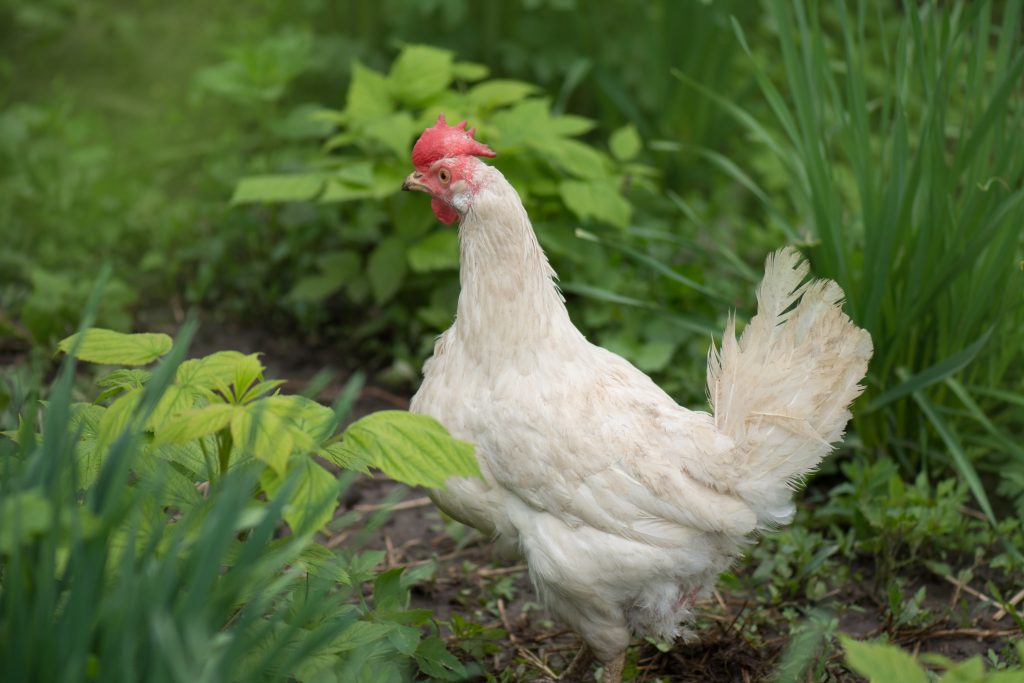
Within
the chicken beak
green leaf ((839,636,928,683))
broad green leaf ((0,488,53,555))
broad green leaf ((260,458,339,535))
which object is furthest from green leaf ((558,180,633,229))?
broad green leaf ((0,488,53,555))

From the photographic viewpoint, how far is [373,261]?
4.10 meters

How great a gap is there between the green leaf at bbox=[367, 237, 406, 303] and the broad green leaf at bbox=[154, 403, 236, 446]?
2.17 m

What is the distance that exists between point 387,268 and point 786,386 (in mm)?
2099

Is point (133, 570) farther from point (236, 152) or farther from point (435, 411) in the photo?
point (236, 152)

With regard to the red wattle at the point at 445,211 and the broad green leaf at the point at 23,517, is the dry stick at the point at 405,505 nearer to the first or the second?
the red wattle at the point at 445,211

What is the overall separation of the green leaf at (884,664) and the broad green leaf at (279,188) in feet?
8.74

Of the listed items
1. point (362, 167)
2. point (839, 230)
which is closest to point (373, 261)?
point (362, 167)

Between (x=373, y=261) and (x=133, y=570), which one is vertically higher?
(x=133, y=570)

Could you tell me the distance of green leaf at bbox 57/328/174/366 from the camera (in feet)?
6.83

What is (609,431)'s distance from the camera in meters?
2.45

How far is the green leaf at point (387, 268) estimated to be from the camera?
405cm

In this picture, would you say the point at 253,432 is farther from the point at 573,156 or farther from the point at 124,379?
the point at 573,156

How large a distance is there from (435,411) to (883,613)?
1.49 metres

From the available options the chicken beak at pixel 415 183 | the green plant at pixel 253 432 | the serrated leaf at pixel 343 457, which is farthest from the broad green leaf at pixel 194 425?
the chicken beak at pixel 415 183
